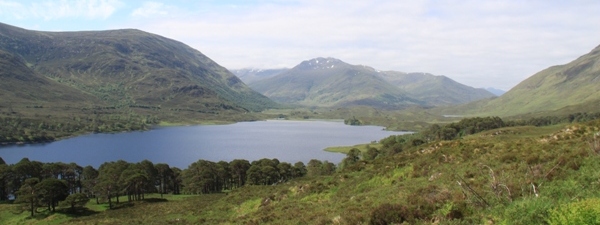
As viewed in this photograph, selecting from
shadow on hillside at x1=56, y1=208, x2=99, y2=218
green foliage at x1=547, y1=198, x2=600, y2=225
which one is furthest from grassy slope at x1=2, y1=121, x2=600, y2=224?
shadow on hillside at x1=56, y1=208, x2=99, y2=218

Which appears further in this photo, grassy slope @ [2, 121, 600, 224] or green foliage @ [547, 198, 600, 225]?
grassy slope @ [2, 121, 600, 224]

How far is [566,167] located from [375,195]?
40.0 feet

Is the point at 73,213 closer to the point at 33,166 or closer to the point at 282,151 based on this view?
the point at 33,166

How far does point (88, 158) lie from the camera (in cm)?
17712

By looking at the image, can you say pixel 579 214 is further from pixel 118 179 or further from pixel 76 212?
pixel 118 179

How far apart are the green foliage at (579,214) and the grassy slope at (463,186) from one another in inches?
49.4

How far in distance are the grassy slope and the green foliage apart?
1.25 metres

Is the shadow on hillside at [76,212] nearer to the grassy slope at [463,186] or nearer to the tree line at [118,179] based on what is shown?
the tree line at [118,179]

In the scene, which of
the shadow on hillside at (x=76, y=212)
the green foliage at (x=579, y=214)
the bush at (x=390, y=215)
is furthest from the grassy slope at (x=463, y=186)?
the shadow on hillside at (x=76, y=212)

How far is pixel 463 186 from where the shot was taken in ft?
72.9

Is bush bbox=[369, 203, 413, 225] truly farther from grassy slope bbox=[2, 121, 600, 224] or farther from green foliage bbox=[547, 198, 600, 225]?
green foliage bbox=[547, 198, 600, 225]

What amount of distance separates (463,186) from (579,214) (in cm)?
1024

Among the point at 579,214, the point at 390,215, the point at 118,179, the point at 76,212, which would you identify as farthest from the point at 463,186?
the point at 118,179

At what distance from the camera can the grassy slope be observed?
675 inches
